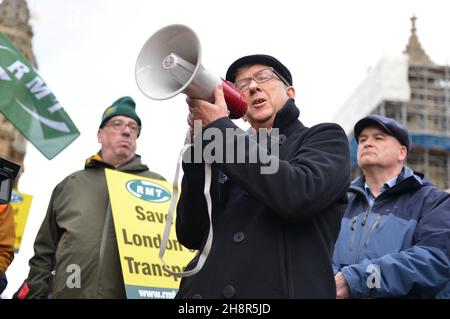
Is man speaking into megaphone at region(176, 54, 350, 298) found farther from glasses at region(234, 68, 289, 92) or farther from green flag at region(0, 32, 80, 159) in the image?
green flag at region(0, 32, 80, 159)

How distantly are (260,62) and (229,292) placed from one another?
108 centimetres

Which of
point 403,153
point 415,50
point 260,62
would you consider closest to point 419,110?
point 415,50

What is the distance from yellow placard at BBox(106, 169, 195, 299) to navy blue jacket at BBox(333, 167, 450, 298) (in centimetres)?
132

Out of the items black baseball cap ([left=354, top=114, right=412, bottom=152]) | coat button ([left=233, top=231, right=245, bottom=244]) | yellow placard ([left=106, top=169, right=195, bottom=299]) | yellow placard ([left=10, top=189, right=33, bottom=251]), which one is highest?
black baseball cap ([left=354, top=114, right=412, bottom=152])

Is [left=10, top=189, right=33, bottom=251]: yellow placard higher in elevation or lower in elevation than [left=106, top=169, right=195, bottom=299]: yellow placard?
lower

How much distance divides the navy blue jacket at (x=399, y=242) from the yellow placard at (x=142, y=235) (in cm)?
132

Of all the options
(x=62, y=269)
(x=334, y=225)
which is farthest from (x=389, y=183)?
(x=62, y=269)

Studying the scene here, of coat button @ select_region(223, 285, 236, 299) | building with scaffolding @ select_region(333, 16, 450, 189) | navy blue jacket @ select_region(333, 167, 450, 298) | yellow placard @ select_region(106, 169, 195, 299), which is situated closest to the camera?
coat button @ select_region(223, 285, 236, 299)

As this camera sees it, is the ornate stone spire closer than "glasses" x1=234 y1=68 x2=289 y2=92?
No

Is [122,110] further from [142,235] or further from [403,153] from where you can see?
[403,153]

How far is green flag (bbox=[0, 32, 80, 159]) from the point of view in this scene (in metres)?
6.09

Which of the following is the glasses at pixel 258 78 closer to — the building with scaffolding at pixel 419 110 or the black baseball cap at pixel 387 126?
the black baseball cap at pixel 387 126

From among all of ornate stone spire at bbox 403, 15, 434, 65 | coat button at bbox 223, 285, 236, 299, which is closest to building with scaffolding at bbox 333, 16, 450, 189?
ornate stone spire at bbox 403, 15, 434, 65
